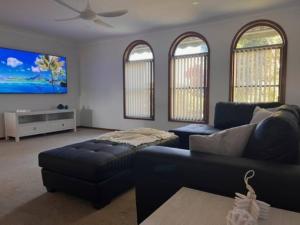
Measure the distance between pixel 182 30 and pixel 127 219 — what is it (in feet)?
14.5

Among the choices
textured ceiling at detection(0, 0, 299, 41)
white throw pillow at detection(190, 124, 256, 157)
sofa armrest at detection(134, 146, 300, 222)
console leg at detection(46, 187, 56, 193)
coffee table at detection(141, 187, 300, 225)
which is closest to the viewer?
coffee table at detection(141, 187, 300, 225)

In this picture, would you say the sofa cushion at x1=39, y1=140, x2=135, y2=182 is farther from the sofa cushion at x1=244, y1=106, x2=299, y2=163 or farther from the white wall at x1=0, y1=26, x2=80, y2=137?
the white wall at x1=0, y1=26, x2=80, y2=137

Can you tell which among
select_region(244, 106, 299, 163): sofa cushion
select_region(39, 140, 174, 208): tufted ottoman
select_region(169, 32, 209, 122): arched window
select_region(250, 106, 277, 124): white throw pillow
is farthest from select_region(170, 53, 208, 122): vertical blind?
select_region(244, 106, 299, 163): sofa cushion

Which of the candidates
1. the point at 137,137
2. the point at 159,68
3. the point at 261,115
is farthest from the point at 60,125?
the point at 261,115

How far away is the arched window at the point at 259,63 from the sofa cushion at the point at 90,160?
10.6 feet

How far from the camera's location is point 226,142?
150 centimetres

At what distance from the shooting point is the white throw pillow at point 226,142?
1491 mm

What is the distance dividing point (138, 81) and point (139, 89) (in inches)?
8.4

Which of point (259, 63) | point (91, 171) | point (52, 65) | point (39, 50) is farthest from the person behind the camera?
point (52, 65)

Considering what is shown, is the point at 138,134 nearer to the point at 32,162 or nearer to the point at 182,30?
the point at 32,162

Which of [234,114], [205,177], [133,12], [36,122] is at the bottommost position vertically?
[36,122]

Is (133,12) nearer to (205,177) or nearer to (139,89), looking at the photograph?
(139,89)

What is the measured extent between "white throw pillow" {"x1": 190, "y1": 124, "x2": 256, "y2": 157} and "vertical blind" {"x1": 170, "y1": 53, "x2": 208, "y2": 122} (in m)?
3.77

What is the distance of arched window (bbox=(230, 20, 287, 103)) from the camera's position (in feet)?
14.4
